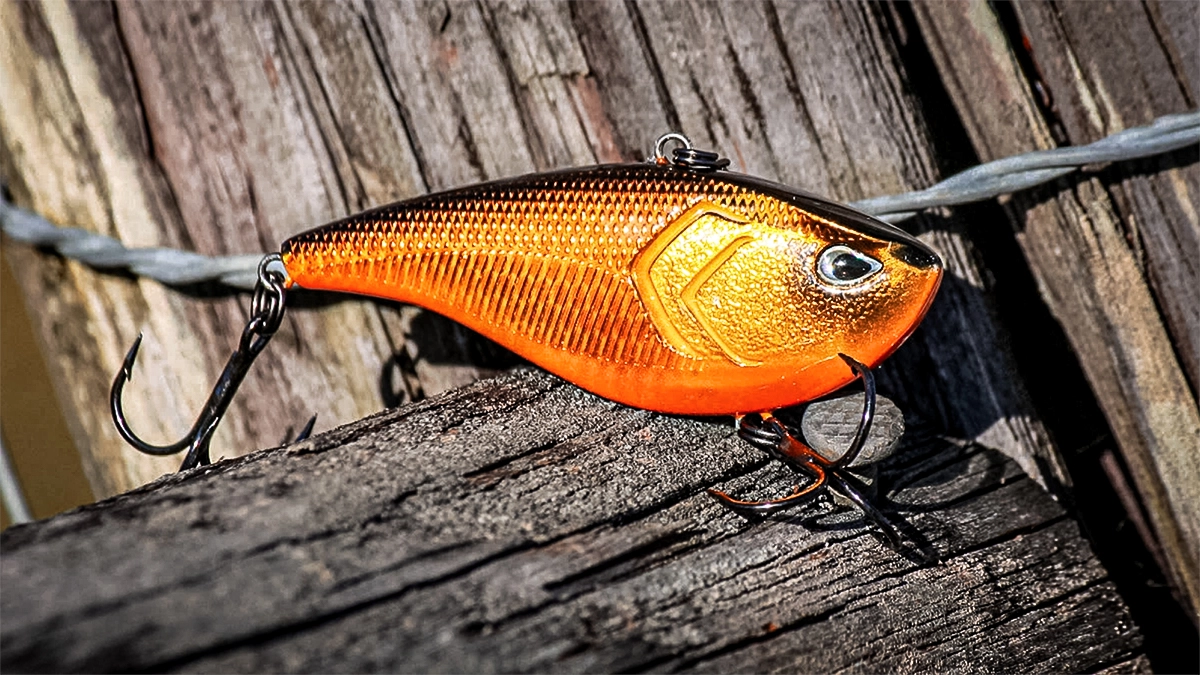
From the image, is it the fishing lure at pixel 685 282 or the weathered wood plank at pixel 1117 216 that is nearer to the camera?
the fishing lure at pixel 685 282

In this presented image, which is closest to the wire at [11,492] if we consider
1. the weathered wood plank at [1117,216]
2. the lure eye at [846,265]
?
the lure eye at [846,265]

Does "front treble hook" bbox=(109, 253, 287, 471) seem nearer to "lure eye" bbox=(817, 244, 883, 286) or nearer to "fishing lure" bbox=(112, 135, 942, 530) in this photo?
"fishing lure" bbox=(112, 135, 942, 530)

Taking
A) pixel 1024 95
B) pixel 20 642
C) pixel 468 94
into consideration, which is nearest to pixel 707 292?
pixel 468 94

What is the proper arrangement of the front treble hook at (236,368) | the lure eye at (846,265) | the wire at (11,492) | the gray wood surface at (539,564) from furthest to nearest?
the wire at (11,492)
the front treble hook at (236,368)
the lure eye at (846,265)
the gray wood surface at (539,564)

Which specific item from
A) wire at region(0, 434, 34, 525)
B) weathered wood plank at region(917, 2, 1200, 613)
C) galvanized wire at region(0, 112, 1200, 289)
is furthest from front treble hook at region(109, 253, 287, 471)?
wire at region(0, 434, 34, 525)

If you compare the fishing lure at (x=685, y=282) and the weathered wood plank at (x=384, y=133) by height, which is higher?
the weathered wood plank at (x=384, y=133)

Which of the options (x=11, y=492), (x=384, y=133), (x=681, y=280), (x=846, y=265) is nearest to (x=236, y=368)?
(x=384, y=133)

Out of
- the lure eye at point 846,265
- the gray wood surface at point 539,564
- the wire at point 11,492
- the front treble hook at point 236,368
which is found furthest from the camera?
the wire at point 11,492

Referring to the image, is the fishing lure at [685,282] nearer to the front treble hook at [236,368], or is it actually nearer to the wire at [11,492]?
the front treble hook at [236,368]
